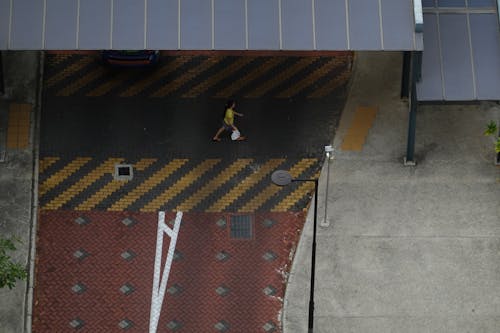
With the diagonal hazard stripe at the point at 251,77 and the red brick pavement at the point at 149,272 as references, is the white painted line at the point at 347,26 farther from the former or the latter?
the red brick pavement at the point at 149,272

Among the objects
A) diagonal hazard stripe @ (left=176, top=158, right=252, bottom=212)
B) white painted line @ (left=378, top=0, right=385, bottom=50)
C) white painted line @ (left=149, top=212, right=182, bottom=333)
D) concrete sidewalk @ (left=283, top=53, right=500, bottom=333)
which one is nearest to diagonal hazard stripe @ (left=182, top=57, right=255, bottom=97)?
diagonal hazard stripe @ (left=176, top=158, right=252, bottom=212)

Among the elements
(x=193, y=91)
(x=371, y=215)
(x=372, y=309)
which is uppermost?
(x=193, y=91)

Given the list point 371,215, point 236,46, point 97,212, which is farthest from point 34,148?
point 371,215

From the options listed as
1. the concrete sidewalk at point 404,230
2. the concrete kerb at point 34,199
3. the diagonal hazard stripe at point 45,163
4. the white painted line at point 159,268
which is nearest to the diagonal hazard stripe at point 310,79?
the concrete sidewalk at point 404,230

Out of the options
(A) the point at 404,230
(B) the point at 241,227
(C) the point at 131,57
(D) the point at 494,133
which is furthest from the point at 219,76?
(D) the point at 494,133

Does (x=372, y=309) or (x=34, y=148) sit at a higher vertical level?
(x=34, y=148)

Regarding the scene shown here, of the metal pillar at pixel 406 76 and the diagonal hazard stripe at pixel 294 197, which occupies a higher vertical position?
the metal pillar at pixel 406 76

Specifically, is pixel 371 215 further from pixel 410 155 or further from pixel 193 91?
pixel 193 91
